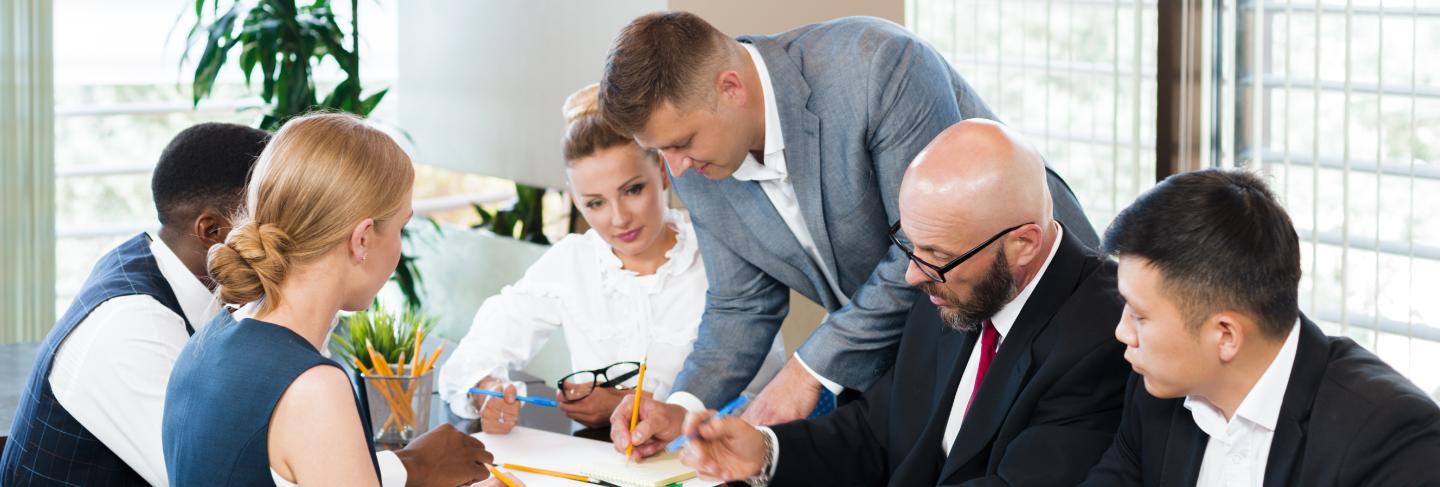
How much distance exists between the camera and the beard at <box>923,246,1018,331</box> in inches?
83.6

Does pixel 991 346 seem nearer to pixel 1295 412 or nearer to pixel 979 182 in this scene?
pixel 979 182

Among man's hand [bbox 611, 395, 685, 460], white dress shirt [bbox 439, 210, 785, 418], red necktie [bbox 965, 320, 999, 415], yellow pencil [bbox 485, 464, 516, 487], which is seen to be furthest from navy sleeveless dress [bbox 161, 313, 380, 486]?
white dress shirt [bbox 439, 210, 785, 418]

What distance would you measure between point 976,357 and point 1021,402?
20 cm

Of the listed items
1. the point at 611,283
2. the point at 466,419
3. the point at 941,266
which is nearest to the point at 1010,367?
the point at 941,266

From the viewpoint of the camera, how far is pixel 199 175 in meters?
2.21

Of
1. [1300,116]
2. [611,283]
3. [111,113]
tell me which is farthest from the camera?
[111,113]

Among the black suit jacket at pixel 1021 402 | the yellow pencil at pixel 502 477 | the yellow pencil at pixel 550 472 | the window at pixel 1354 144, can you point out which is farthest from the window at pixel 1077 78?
the yellow pencil at pixel 502 477

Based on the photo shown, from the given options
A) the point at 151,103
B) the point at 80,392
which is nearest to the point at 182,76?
the point at 151,103

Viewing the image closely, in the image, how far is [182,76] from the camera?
5.32 m

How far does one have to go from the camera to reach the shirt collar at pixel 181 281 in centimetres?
222

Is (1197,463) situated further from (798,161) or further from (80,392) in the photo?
(80,392)

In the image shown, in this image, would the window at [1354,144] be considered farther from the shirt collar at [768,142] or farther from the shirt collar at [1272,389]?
the shirt collar at [1272,389]

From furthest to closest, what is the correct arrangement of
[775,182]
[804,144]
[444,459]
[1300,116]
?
1. [1300,116]
2. [775,182]
3. [804,144]
4. [444,459]

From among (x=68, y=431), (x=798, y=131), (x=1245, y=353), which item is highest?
(x=798, y=131)
